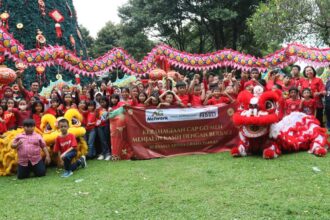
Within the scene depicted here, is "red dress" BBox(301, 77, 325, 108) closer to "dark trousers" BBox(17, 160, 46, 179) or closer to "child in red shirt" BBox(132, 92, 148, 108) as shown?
"child in red shirt" BBox(132, 92, 148, 108)

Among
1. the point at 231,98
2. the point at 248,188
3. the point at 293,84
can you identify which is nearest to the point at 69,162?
the point at 248,188

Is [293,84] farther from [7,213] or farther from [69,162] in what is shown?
[7,213]

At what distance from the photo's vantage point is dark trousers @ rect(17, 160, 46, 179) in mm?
6168

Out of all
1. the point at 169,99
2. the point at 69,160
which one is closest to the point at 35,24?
the point at 169,99

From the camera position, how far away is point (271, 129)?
6.41m

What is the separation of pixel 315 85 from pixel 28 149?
581cm

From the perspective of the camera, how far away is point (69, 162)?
6.22 meters

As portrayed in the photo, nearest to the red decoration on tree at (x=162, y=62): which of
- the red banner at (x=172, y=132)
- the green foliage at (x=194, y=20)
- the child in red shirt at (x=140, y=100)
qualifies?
the child in red shirt at (x=140, y=100)

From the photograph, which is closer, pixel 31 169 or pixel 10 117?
pixel 31 169

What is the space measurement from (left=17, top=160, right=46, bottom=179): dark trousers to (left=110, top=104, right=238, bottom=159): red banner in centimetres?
155

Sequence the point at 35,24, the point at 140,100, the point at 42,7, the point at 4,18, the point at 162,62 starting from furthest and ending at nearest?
the point at 42,7 < the point at 35,24 < the point at 4,18 < the point at 162,62 < the point at 140,100

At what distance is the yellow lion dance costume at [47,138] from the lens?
6508 millimetres

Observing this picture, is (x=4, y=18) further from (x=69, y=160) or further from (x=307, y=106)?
(x=307, y=106)

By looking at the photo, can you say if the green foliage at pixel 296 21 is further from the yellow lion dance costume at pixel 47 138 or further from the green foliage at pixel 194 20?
the yellow lion dance costume at pixel 47 138
